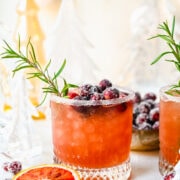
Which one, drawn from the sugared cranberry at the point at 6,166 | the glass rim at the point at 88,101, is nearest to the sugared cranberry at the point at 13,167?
the sugared cranberry at the point at 6,166

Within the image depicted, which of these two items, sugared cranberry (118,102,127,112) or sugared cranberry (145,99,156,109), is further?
sugared cranberry (145,99,156,109)

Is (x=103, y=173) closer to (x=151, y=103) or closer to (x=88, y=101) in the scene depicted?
(x=88, y=101)

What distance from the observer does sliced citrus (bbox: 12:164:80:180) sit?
2.06ft

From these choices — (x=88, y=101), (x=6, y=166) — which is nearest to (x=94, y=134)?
(x=88, y=101)

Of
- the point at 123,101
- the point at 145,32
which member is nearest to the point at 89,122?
the point at 123,101

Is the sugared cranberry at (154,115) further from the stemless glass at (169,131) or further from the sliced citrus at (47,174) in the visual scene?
the sliced citrus at (47,174)

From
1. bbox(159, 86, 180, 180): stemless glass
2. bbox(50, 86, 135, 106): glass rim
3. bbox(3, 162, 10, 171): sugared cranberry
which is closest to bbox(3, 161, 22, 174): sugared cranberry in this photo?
bbox(3, 162, 10, 171): sugared cranberry

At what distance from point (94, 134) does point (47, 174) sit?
0.11 m

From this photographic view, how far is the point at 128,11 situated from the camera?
4.91 feet

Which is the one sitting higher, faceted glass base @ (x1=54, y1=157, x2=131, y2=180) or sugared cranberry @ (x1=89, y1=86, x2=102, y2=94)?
sugared cranberry @ (x1=89, y1=86, x2=102, y2=94)

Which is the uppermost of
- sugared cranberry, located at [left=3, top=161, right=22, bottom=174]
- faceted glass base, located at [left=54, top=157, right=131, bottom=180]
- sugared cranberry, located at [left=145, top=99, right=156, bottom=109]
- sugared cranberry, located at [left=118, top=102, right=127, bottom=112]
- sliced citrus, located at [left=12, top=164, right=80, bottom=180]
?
sugared cranberry, located at [left=118, top=102, right=127, bottom=112]

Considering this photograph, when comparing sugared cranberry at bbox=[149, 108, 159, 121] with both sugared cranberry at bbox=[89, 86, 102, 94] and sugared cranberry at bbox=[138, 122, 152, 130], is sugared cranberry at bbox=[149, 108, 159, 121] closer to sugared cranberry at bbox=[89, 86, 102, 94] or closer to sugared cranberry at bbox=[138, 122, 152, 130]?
sugared cranberry at bbox=[138, 122, 152, 130]

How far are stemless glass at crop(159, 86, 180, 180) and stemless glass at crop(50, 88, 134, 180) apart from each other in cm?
6

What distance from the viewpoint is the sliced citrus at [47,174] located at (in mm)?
626
